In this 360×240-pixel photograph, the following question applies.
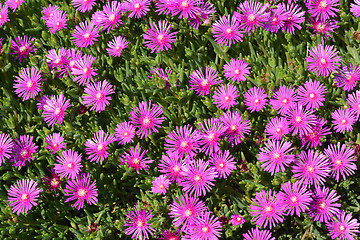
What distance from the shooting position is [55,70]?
8.67 ft

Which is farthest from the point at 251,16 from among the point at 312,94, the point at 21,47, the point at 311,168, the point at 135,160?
the point at 21,47

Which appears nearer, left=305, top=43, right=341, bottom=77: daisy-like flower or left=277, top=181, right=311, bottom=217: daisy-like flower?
left=277, top=181, right=311, bottom=217: daisy-like flower

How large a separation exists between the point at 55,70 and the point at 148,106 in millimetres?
621

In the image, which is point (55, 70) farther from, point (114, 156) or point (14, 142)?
point (114, 156)

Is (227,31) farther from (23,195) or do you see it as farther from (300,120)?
(23,195)

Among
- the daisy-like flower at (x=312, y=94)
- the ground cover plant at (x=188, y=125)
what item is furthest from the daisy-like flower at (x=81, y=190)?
the daisy-like flower at (x=312, y=94)

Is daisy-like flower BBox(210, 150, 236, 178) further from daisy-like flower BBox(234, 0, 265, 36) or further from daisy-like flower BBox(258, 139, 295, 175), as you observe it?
daisy-like flower BBox(234, 0, 265, 36)

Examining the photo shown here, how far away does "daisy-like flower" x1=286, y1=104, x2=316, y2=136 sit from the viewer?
217cm

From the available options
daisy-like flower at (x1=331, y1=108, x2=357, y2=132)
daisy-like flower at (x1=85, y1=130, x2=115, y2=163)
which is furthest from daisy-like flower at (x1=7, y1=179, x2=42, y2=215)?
daisy-like flower at (x1=331, y1=108, x2=357, y2=132)

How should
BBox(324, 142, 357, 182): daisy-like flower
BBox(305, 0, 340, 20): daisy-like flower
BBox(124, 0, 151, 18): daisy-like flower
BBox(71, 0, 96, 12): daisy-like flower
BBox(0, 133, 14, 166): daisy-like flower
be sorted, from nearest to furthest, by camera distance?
BBox(324, 142, 357, 182): daisy-like flower → BBox(0, 133, 14, 166): daisy-like flower → BBox(305, 0, 340, 20): daisy-like flower → BBox(124, 0, 151, 18): daisy-like flower → BBox(71, 0, 96, 12): daisy-like flower

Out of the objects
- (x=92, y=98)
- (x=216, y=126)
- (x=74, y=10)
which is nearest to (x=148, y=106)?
(x=92, y=98)

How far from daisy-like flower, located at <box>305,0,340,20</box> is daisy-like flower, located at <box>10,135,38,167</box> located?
171 cm

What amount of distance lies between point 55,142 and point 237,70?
1071mm

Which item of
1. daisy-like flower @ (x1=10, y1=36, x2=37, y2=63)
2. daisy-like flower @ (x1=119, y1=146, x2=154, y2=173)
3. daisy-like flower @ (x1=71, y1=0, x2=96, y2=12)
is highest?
daisy-like flower @ (x1=71, y1=0, x2=96, y2=12)
